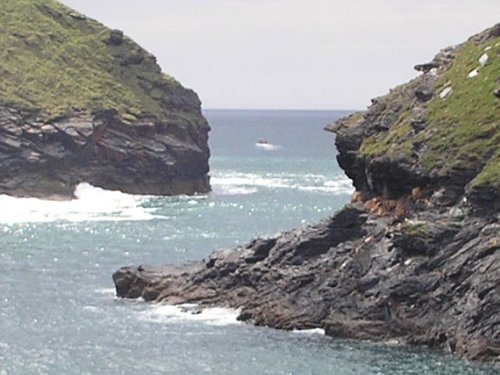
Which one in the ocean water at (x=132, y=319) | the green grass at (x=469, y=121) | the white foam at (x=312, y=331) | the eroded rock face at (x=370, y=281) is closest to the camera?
the ocean water at (x=132, y=319)

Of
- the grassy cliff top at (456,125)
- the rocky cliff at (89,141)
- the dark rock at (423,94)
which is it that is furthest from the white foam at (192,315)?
the rocky cliff at (89,141)

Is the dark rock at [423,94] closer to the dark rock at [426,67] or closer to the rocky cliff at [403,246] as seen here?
the rocky cliff at [403,246]

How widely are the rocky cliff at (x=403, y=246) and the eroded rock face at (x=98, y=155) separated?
77.3 meters

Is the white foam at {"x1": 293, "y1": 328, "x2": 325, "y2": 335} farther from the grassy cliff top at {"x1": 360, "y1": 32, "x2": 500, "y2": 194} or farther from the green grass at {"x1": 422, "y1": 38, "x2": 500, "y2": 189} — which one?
the green grass at {"x1": 422, "y1": 38, "x2": 500, "y2": 189}

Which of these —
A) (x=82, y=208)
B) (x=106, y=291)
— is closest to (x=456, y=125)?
(x=106, y=291)

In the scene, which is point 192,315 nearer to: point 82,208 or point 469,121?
point 469,121

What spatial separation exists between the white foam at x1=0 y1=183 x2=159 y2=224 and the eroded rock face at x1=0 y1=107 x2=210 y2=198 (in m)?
2.21

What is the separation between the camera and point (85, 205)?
538ft

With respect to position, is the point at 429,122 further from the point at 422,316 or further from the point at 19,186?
the point at 19,186

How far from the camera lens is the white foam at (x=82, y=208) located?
14788 cm

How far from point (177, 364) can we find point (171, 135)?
399ft

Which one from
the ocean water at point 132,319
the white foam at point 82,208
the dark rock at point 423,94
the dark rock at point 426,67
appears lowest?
the ocean water at point 132,319

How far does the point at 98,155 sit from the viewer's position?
179000 millimetres

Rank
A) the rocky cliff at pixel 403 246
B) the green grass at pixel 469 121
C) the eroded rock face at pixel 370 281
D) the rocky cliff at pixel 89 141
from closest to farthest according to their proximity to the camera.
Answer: the eroded rock face at pixel 370 281 → the rocky cliff at pixel 403 246 → the green grass at pixel 469 121 → the rocky cliff at pixel 89 141
